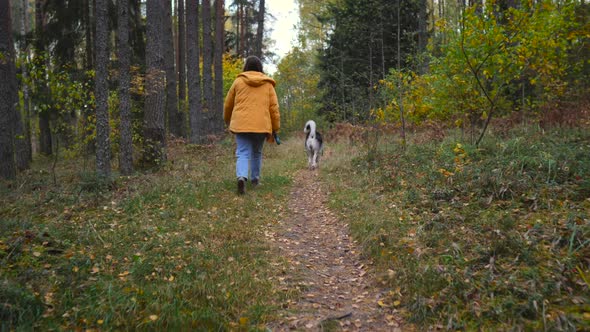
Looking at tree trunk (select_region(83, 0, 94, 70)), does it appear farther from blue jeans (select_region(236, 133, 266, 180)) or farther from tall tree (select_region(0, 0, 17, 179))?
blue jeans (select_region(236, 133, 266, 180))

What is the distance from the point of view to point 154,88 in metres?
9.05

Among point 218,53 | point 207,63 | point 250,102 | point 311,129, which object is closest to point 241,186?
point 250,102

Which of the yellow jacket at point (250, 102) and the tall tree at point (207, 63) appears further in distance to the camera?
the tall tree at point (207, 63)

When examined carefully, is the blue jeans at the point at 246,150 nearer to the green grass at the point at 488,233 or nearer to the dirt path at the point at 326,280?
the dirt path at the point at 326,280

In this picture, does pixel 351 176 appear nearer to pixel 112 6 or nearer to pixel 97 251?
pixel 97 251

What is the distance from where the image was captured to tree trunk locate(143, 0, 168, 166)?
8.94 metres

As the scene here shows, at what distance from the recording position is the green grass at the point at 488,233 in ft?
8.93

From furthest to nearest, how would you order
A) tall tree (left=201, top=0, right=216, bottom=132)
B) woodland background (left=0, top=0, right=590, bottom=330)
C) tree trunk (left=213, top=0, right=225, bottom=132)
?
tree trunk (left=213, top=0, right=225, bottom=132) < tall tree (left=201, top=0, right=216, bottom=132) < woodland background (left=0, top=0, right=590, bottom=330)

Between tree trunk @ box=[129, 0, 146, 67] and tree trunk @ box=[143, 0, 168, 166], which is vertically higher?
tree trunk @ box=[129, 0, 146, 67]

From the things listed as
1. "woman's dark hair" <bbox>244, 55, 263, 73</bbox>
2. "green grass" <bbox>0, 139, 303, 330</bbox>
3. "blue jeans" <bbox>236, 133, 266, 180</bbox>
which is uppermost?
"woman's dark hair" <bbox>244, 55, 263, 73</bbox>

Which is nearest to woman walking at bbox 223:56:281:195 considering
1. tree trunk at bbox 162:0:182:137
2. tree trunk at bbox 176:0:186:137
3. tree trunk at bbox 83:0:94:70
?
tree trunk at bbox 162:0:182:137

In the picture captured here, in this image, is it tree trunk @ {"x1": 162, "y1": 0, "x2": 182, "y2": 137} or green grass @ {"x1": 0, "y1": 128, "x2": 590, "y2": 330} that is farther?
tree trunk @ {"x1": 162, "y1": 0, "x2": 182, "y2": 137}

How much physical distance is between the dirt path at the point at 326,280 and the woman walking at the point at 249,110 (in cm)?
139

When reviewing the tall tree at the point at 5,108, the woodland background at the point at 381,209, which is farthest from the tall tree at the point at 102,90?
the tall tree at the point at 5,108
